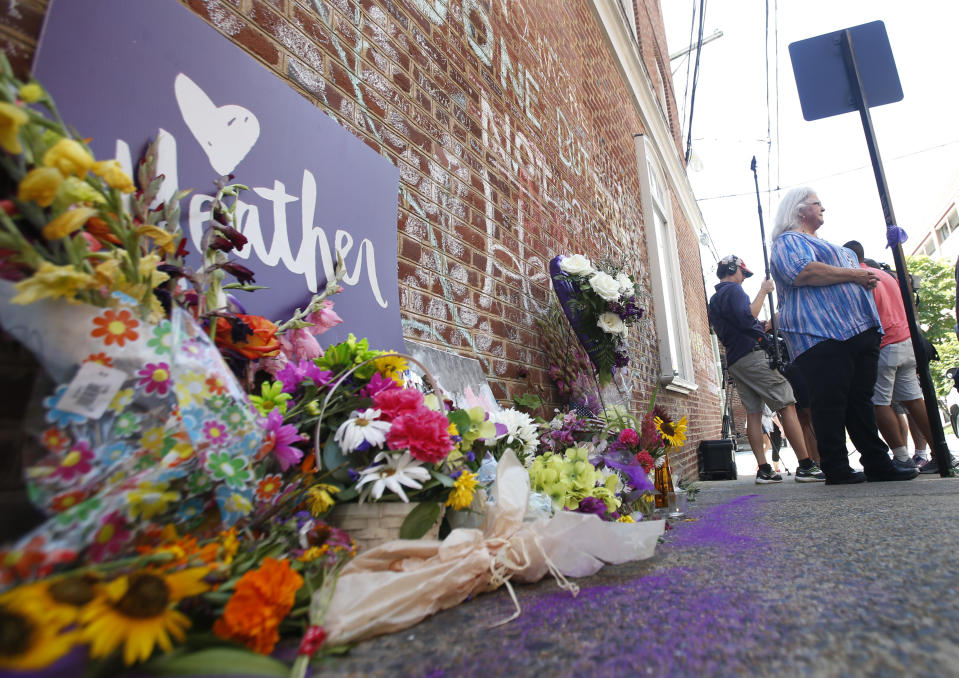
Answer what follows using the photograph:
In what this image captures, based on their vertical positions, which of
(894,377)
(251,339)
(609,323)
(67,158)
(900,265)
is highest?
(900,265)

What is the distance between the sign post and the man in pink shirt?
62cm

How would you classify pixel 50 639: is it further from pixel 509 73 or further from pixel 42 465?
pixel 509 73

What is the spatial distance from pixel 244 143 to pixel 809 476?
3.92m

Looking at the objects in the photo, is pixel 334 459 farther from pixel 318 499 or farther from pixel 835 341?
pixel 835 341

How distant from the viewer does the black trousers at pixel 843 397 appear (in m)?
2.89

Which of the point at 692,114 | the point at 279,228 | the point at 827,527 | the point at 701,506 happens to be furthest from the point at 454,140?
the point at 692,114

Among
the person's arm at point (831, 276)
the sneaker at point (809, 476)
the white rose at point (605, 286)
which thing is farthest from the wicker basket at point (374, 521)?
the sneaker at point (809, 476)

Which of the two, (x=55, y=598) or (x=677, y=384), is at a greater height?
(x=677, y=384)

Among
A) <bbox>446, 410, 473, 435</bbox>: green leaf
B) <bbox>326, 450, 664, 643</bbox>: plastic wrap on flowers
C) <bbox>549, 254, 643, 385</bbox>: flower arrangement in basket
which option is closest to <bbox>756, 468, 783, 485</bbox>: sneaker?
<bbox>549, 254, 643, 385</bbox>: flower arrangement in basket

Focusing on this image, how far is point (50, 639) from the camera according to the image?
0.45 metres

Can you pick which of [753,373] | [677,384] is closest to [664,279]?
[677,384]

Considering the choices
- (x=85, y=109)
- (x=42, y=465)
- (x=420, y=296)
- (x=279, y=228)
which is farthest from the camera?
(x=420, y=296)

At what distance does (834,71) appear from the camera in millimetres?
3480

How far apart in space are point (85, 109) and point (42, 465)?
67cm
